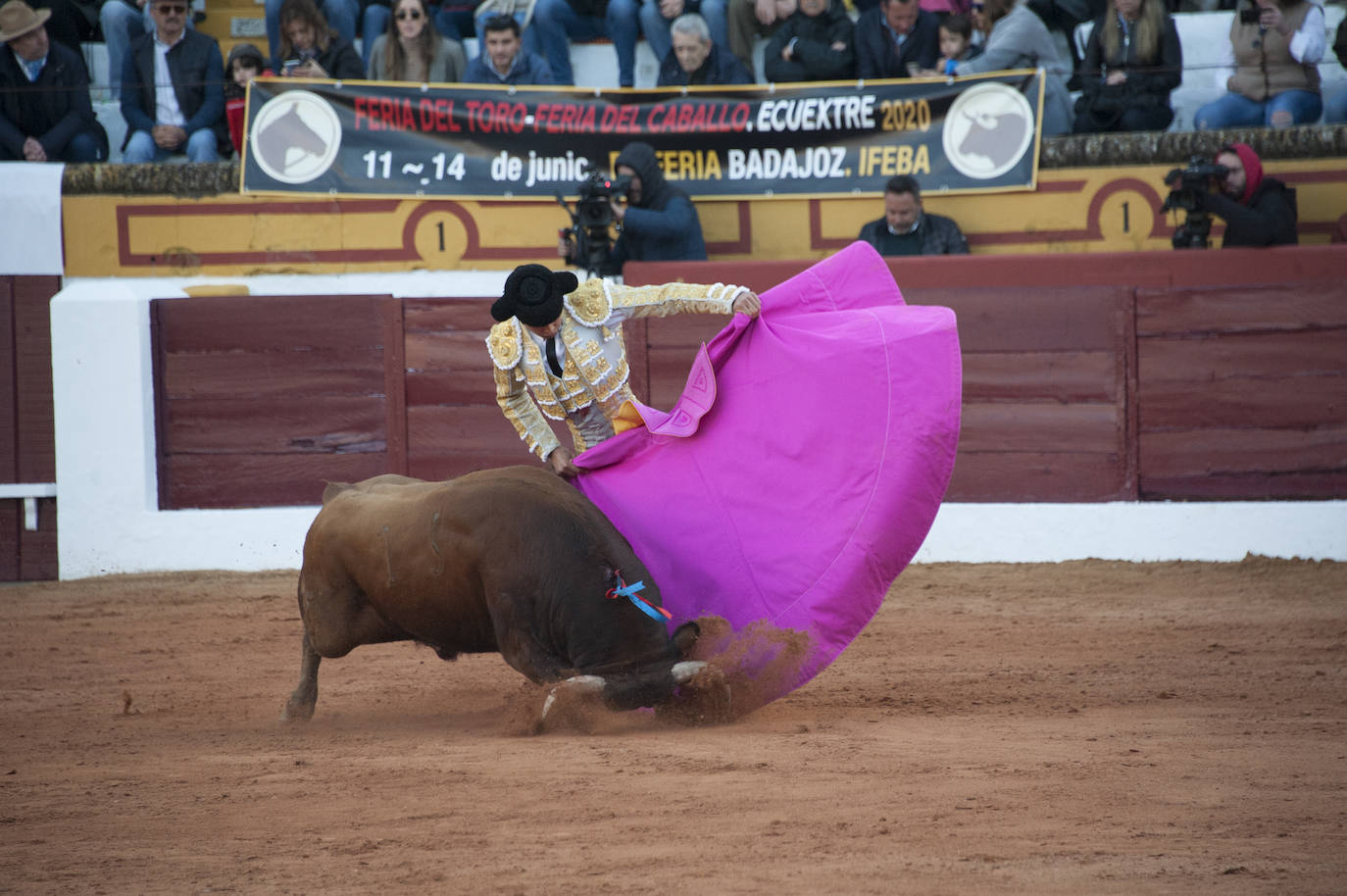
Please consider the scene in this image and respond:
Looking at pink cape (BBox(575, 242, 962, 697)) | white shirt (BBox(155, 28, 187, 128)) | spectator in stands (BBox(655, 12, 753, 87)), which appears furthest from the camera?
white shirt (BBox(155, 28, 187, 128))

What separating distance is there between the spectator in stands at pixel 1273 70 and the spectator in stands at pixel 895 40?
1.36m

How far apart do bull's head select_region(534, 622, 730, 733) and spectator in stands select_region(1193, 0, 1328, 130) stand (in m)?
4.56

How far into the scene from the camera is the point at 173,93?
7.77 meters

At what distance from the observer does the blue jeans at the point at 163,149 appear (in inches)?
298

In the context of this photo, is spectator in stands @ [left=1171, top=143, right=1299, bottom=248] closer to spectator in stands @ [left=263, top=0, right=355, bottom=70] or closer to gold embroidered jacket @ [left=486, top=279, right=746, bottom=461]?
gold embroidered jacket @ [left=486, top=279, right=746, bottom=461]

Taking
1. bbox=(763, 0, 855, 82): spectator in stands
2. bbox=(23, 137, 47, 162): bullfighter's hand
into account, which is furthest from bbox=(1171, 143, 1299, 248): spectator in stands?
bbox=(23, 137, 47, 162): bullfighter's hand

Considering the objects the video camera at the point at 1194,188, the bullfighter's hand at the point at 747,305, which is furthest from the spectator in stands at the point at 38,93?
the video camera at the point at 1194,188

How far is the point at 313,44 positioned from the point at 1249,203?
181 inches

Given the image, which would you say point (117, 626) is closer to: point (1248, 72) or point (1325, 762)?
point (1325, 762)

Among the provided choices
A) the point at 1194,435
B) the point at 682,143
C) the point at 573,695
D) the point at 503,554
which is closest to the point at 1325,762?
the point at 573,695

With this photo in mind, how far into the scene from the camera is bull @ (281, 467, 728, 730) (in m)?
3.63

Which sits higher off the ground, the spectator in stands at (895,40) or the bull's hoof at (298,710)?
the spectator in stands at (895,40)

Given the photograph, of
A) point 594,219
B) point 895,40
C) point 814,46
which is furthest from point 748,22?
point 594,219

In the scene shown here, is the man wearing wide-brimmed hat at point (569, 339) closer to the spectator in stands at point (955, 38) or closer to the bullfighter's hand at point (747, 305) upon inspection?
the bullfighter's hand at point (747, 305)
